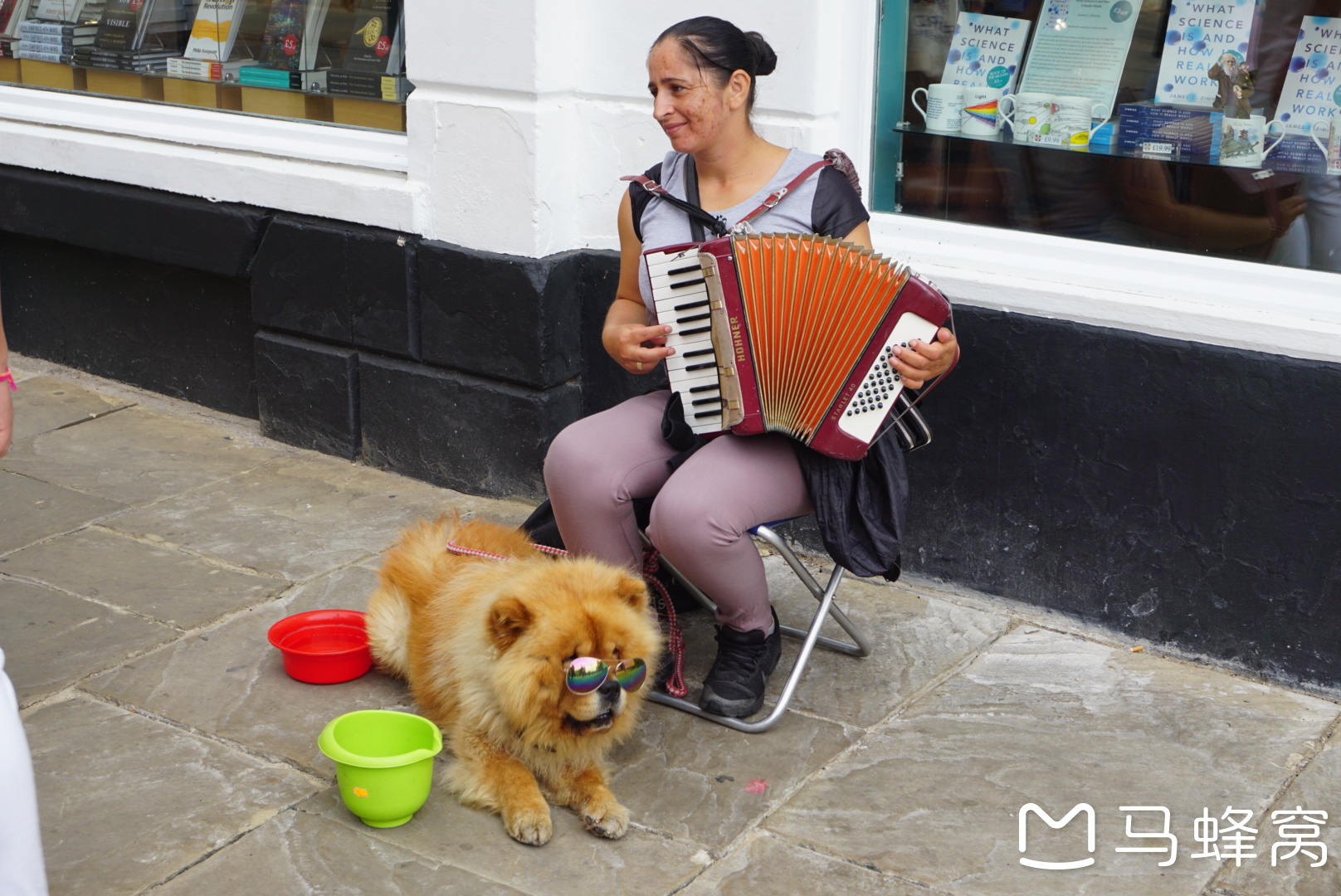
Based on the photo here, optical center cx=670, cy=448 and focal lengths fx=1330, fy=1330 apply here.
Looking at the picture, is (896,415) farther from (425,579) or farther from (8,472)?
(8,472)

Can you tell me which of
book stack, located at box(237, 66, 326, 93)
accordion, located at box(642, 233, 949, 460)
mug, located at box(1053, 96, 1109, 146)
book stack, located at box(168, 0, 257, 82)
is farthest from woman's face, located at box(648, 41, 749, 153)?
book stack, located at box(168, 0, 257, 82)

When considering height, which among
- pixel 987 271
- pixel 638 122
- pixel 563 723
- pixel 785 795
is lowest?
pixel 785 795

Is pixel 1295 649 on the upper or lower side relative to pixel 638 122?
lower

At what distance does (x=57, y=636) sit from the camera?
365 cm

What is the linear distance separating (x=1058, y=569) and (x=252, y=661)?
2.26m

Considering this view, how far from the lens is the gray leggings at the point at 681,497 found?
313 cm

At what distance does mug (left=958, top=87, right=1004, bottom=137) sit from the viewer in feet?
12.9

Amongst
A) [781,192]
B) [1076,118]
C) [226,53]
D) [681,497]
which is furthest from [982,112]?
[226,53]

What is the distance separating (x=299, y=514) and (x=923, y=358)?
243 cm

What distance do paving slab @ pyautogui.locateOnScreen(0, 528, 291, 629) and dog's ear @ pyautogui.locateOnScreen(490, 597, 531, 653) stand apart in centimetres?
137

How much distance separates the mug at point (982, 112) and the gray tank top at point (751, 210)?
81cm

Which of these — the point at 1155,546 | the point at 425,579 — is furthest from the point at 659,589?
the point at 1155,546

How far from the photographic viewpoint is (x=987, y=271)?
12.5ft

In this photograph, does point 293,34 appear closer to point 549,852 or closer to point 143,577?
point 143,577
